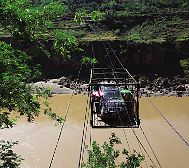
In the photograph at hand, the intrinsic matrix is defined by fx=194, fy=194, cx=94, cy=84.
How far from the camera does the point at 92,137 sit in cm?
1521

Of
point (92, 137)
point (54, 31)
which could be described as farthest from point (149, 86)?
point (54, 31)

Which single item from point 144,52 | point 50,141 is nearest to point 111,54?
point 144,52

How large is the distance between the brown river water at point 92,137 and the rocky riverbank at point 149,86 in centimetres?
328

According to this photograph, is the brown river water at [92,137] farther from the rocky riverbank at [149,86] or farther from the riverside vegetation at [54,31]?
the rocky riverbank at [149,86]

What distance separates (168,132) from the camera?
51.5ft

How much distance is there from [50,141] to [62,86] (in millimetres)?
12982

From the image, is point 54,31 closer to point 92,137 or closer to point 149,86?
point 92,137

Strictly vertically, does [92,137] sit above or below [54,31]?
below

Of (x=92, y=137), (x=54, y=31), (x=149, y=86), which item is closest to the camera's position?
(x=54, y=31)

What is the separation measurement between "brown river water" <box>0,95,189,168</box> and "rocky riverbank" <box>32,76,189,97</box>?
3282 millimetres

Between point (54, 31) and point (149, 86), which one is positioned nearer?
point (54, 31)

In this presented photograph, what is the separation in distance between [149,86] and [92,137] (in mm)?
14026

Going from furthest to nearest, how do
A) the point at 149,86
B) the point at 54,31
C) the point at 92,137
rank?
1. the point at 149,86
2. the point at 92,137
3. the point at 54,31

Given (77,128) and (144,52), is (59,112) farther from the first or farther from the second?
(144,52)
